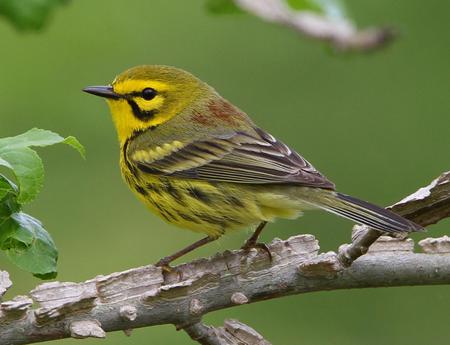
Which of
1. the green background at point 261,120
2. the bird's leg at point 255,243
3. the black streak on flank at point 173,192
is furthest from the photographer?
the green background at point 261,120

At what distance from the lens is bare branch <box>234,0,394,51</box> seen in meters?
3.54

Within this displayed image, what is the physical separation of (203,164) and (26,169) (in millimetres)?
2185

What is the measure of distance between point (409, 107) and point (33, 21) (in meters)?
5.64

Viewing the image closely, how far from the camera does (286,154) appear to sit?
218 inches

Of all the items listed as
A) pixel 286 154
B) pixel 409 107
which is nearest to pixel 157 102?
pixel 286 154

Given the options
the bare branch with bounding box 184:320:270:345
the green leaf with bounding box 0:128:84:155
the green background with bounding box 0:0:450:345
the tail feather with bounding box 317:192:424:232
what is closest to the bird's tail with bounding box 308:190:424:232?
the tail feather with bounding box 317:192:424:232

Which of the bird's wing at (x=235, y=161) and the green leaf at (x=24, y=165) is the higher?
the bird's wing at (x=235, y=161)

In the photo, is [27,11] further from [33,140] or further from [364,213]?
[364,213]

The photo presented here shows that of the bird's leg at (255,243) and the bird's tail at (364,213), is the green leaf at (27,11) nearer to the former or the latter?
the bird's leg at (255,243)

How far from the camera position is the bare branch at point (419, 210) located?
354cm

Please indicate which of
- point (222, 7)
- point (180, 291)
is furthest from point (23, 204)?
point (222, 7)

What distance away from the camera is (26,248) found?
3578 millimetres

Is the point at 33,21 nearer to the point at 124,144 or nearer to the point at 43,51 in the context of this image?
the point at 124,144

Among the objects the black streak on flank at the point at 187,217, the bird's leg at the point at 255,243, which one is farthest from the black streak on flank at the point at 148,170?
the bird's leg at the point at 255,243
